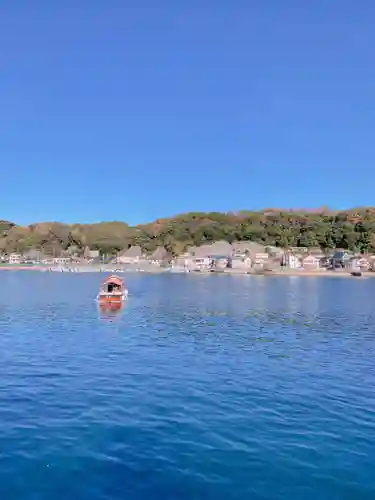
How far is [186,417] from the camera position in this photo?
2000 centimetres

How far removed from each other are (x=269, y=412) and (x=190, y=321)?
1343 inches

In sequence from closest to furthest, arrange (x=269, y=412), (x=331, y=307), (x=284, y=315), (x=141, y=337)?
(x=269, y=412)
(x=141, y=337)
(x=284, y=315)
(x=331, y=307)

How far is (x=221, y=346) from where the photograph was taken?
124 ft

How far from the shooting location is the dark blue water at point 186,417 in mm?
14070

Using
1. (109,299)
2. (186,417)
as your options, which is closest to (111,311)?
(109,299)

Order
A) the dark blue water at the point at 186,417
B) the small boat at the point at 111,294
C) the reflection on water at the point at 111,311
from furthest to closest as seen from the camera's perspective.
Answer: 1. the small boat at the point at 111,294
2. the reflection on water at the point at 111,311
3. the dark blue water at the point at 186,417

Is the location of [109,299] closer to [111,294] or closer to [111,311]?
[111,294]

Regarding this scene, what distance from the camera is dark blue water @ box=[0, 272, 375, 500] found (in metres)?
14.1

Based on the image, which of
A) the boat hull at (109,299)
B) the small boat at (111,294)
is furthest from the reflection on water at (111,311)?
the small boat at (111,294)

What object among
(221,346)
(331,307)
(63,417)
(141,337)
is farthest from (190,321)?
(63,417)

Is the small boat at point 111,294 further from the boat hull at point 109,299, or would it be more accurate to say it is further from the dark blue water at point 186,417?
the dark blue water at point 186,417

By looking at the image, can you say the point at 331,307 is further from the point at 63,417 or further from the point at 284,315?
the point at 63,417

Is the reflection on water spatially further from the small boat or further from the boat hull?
the small boat

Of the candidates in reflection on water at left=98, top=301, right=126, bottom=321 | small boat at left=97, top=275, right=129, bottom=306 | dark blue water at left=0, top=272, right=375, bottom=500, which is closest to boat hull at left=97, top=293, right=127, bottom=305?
small boat at left=97, top=275, right=129, bottom=306
